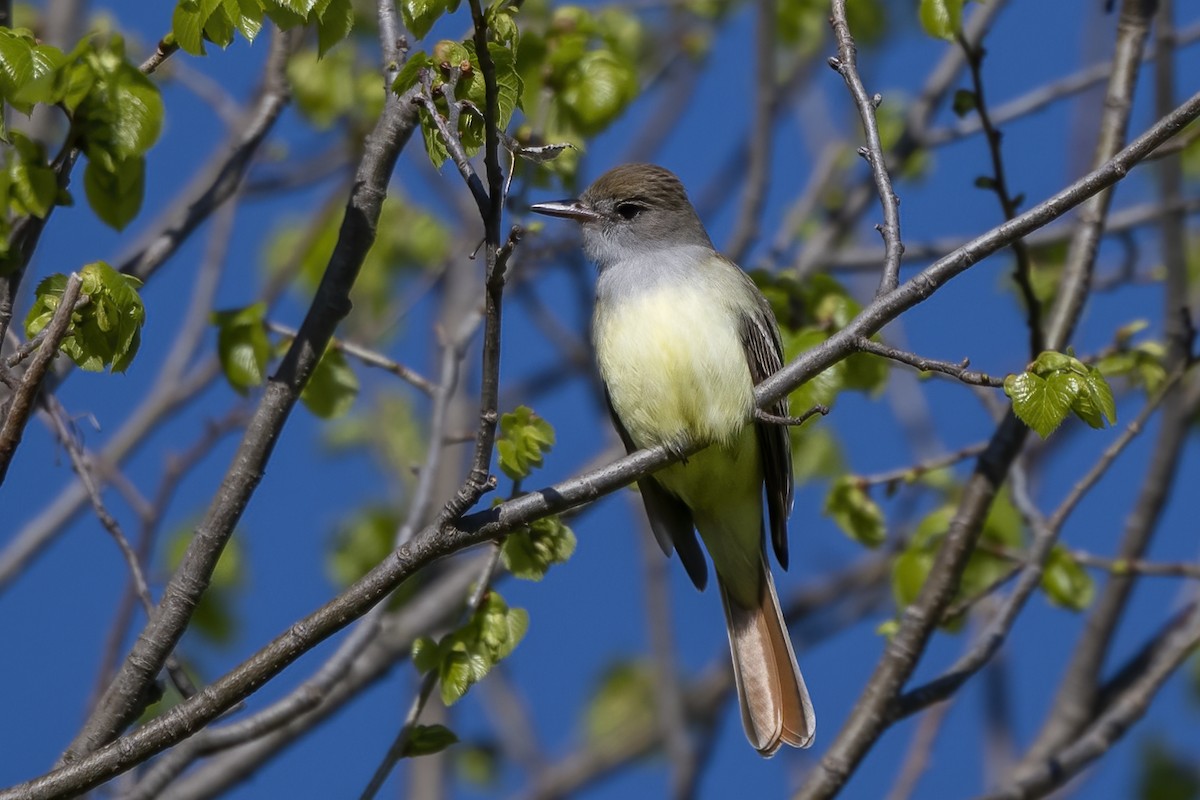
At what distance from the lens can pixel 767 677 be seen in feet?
17.5

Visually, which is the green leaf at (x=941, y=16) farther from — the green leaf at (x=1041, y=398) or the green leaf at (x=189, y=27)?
the green leaf at (x=189, y=27)

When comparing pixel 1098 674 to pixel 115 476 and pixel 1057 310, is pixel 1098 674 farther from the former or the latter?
pixel 115 476

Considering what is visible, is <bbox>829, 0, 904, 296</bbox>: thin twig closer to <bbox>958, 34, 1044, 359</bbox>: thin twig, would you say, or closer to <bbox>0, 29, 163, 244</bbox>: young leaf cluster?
<bbox>958, 34, 1044, 359</bbox>: thin twig

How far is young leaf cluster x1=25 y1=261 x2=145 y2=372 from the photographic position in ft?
11.1

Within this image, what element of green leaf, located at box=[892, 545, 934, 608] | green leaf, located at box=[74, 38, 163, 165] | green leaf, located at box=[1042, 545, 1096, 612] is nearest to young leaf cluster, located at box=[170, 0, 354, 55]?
green leaf, located at box=[74, 38, 163, 165]

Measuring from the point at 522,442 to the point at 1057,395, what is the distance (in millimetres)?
1359

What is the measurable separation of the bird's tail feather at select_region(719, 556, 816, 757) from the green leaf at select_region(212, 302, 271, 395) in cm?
199

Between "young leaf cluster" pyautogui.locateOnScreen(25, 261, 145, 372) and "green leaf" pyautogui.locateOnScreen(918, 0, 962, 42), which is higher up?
"green leaf" pyautogui.locateOnScreen(918, 0, 962, 42)

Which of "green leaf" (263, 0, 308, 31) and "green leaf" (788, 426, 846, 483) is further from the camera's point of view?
"green leaf" (788, 426, 846, 483)

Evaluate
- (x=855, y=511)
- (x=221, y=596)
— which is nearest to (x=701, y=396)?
(x=855, y=511)

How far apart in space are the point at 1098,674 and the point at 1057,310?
1530 millimetres

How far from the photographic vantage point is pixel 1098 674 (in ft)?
19.2

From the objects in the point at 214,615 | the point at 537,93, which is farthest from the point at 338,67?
the point at 214,615

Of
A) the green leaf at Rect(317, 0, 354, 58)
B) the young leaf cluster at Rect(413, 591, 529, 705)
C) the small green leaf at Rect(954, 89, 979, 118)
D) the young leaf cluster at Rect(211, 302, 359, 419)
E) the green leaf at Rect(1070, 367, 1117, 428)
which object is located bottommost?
the green leaf at Rect(1070, 367, 1117, 428)
